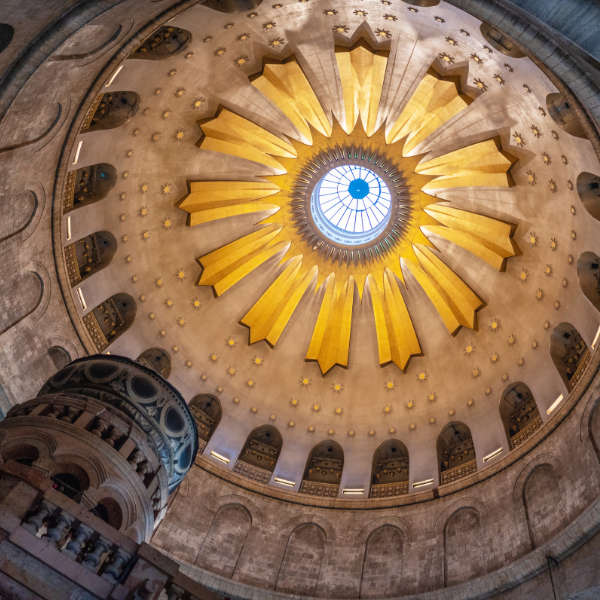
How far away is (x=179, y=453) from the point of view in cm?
1491

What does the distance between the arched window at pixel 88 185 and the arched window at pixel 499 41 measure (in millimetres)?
12588

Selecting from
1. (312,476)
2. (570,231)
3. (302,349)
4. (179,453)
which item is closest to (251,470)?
(312,476)

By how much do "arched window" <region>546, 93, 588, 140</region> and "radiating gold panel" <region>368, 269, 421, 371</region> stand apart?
9792 mm

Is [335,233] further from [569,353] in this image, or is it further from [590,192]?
[590,192]

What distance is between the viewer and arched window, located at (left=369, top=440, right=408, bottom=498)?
2067cm

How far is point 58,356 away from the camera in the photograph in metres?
19.6

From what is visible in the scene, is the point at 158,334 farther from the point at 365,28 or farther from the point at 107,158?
the point at 365,28

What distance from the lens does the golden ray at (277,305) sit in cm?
2478

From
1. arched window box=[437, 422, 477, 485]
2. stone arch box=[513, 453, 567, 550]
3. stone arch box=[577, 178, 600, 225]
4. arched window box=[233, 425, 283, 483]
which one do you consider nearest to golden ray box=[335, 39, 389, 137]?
stone arch box=[577, 178, 600, 225]

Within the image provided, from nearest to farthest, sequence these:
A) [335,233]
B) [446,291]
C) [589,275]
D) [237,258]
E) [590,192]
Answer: [590,192] → [589,275] → [446,291] → [237,258] → [335,233]

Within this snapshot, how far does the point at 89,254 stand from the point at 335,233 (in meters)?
10.3

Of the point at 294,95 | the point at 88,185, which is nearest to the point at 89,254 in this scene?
the point at 88,185

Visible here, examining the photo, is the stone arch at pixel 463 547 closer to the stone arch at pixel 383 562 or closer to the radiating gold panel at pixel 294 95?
the stone arch at pixel 383 562

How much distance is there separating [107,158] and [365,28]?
Result: 9338mm
